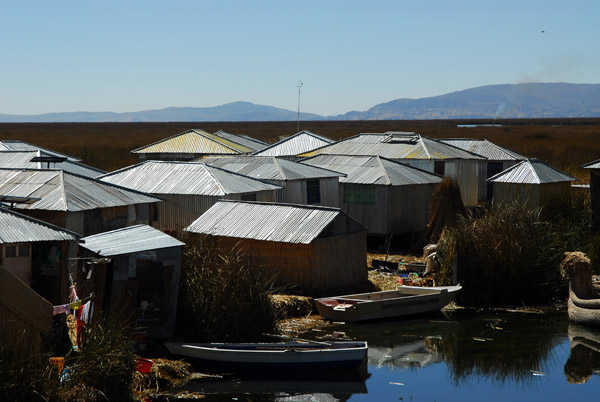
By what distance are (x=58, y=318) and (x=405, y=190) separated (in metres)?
22.2

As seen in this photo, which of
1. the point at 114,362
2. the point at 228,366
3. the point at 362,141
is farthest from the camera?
the point at 362,141

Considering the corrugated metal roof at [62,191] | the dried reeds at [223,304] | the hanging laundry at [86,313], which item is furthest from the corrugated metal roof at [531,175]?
the hanging laundry at [86,313]

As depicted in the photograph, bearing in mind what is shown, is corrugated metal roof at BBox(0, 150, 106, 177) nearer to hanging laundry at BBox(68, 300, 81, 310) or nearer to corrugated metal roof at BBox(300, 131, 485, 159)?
corrugated metal roof at BBox(300, 131, 485, 159)

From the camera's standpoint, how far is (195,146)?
4991 centimetres

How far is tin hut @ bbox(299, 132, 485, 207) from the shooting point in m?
44.0

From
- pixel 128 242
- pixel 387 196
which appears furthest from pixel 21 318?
pixel 387 196

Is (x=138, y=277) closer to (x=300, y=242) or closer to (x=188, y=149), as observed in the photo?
(x=300, y=242)

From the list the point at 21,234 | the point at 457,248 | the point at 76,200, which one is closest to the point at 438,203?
the point at 457,248

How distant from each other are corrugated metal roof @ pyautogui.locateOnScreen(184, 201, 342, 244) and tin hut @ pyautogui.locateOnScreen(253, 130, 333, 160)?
20115 millimetres

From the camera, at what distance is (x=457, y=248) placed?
27828 mm

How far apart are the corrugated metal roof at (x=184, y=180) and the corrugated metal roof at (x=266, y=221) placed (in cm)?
350

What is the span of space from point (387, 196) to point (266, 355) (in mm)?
18572

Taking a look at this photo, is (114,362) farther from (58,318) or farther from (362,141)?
(362,141)

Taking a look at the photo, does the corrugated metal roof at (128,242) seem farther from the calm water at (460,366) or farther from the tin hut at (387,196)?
the tin hut at (387,196)
